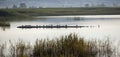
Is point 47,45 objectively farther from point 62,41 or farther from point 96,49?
point 96,49

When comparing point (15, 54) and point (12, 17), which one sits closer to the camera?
point (15, 54)

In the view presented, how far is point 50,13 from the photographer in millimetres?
145750

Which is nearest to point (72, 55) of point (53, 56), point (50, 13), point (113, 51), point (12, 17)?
point (53, 56)

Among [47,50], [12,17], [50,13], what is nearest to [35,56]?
[47,50]

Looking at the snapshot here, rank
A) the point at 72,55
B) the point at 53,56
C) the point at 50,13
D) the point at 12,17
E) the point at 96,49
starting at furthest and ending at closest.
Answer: the point at 50,13 → the point at 12,17 → the point at 96,49 → the point at 53,56 → the point at 72,55

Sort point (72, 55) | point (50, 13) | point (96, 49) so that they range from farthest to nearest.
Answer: point (50, 13)
point (96, 49)
point (72, 55)

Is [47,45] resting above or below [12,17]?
above

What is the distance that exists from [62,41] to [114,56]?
4144 millimetres

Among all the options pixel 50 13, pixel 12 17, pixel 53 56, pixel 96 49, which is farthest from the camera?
pixel 50 13

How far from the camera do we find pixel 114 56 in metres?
26.8

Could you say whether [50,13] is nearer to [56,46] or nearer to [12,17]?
[12,17]

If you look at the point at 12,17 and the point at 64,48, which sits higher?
the point at 64,48

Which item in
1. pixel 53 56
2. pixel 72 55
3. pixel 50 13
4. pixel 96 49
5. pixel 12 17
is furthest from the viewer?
pixel 50 13

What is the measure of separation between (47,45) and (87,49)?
2595 millimetres
